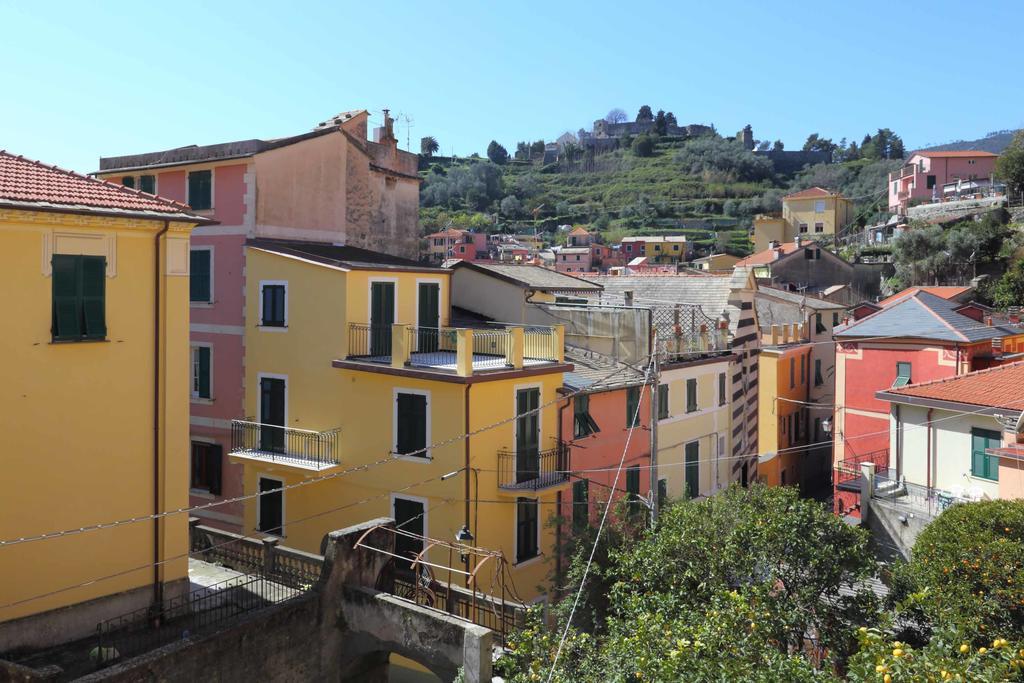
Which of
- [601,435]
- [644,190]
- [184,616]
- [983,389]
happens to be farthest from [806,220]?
[184,616]

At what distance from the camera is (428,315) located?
23438 millimetres

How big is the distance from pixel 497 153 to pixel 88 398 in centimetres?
18529

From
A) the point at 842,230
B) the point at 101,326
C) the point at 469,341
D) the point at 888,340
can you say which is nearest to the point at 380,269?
the point at 469,341

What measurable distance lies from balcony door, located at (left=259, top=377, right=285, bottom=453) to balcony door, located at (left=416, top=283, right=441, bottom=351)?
398 cm

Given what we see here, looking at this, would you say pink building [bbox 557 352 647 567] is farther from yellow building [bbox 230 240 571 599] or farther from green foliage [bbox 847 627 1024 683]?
green foliage [bbox 847 627 1024 683]

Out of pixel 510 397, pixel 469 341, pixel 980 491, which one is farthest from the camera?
pixel 980 491

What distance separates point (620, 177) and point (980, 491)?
147 metres

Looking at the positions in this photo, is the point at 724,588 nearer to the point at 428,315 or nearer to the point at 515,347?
the point at 515,347

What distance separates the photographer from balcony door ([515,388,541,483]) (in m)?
21.4

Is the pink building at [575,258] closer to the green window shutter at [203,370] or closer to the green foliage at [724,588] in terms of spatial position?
the green window shutter at [203,370]

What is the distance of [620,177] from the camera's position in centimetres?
16838

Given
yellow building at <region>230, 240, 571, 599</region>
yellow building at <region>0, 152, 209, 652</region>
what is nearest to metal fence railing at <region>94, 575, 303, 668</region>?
yellow building at <region>0, 152, 209, 652</region>

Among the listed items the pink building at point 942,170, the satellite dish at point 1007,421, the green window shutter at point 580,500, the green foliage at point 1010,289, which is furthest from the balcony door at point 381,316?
the pink building at point 942,170

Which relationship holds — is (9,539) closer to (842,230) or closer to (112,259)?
(112,259)
